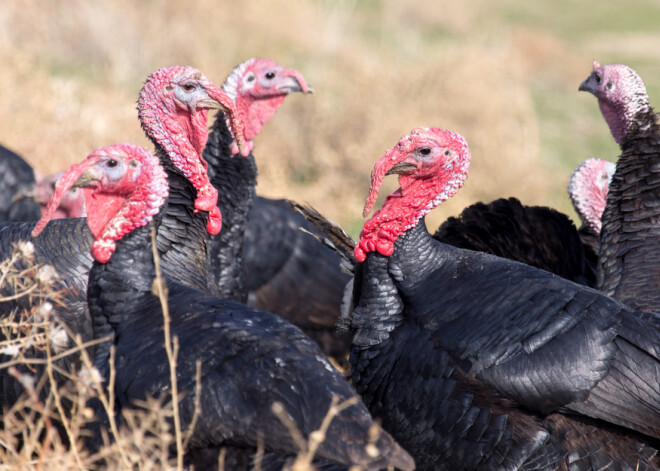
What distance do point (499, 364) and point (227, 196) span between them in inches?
82.3

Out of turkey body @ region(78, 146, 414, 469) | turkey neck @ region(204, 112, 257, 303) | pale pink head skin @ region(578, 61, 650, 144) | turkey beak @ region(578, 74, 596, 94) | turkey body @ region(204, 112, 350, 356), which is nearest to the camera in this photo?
turkey body @ region(78, 146, 414, 469)

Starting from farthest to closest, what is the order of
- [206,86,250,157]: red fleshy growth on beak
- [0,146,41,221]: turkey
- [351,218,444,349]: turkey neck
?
[0,146,41,221]: turkey → [206,86,250,157]: red fleshy growth on beak → [351,218,444,349]: turkey neck

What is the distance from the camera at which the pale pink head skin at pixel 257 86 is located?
5.21 metres

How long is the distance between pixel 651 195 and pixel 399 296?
4.67ft

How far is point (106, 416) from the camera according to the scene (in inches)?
115

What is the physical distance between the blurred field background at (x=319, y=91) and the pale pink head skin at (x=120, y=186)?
5.06 metres

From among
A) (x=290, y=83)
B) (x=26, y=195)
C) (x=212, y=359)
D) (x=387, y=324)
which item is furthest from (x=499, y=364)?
(x=26, y=195)

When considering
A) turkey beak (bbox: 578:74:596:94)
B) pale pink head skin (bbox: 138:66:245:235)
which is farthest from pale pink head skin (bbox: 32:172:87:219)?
turkey beak (bbox: 578:74:596:94)

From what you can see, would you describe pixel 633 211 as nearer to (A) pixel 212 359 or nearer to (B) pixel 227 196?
(B) pixel 227 196

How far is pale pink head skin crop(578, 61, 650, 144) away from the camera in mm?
4422

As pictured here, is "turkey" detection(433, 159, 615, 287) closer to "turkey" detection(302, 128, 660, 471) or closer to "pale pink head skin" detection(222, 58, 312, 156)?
"turkey" detection(302, 128, 660, 471)

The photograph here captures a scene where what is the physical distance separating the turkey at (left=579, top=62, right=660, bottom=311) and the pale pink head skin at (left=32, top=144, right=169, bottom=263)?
2.04 m

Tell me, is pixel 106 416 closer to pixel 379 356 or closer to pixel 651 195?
pixel 379 356

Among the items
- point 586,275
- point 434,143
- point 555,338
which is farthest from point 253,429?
point 586,275
